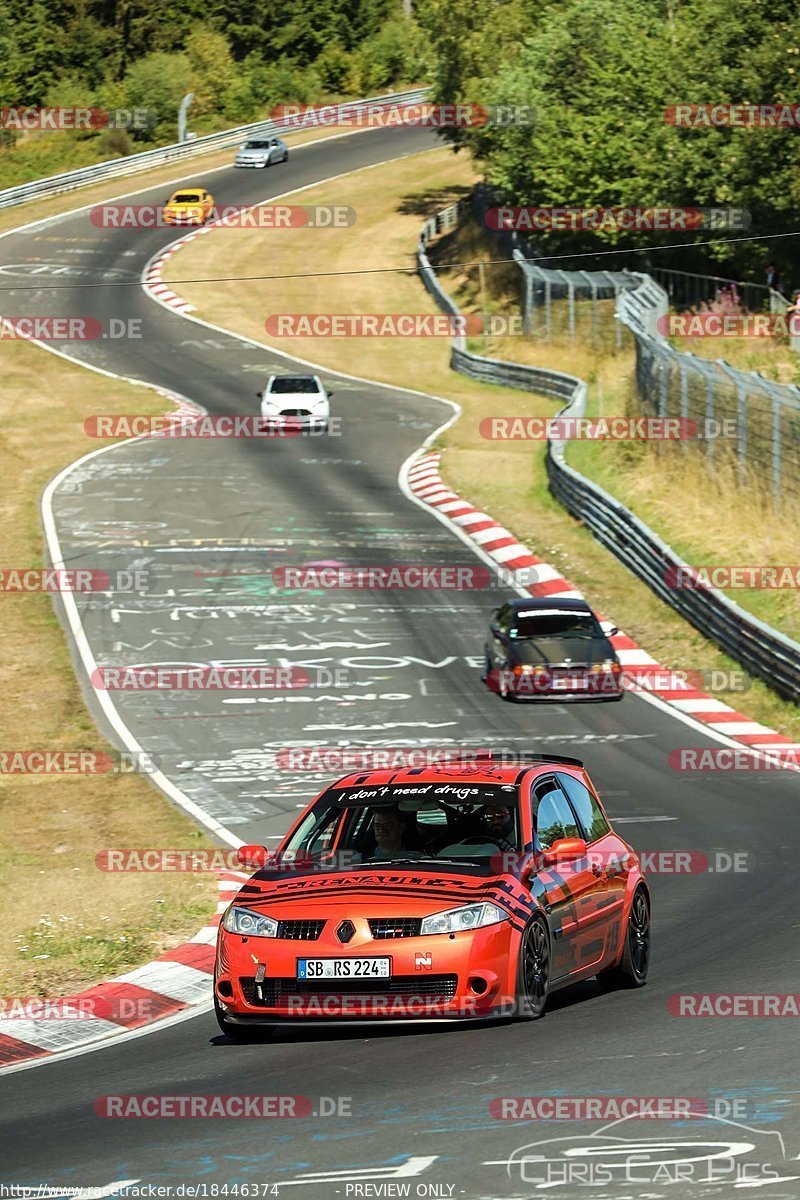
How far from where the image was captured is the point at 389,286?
65562mm

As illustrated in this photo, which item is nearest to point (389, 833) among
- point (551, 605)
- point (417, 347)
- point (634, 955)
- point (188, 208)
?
point (634, 955)

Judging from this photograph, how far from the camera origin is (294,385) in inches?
1844

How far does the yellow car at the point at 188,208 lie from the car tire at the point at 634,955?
6521cm

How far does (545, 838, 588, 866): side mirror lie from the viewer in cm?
1035

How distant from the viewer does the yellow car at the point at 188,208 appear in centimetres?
7412

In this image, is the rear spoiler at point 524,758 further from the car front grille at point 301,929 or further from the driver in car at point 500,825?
the car front grille at point 301,929

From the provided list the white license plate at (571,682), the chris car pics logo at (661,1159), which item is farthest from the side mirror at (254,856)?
the white license plate at (571,682)

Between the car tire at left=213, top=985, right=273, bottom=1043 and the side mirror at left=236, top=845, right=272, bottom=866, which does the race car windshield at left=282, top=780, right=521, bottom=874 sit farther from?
the car tire at left=213, top=985, right=273, bottom=1043

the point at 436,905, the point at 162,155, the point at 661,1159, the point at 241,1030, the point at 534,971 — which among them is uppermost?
the point at 661,1159

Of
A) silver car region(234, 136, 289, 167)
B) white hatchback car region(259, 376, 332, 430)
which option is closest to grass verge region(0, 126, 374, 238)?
silver car region(234, 136, 289, 167)

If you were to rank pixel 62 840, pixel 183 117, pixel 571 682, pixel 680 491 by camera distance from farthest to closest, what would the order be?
1. pixel 183 117
2. pixel 680 491
3. pixel 571 682
4. pixel 62 840

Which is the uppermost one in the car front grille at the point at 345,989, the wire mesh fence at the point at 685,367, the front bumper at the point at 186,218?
the car front grille at the point at 345,989

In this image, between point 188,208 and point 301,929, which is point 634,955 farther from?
point 188,208

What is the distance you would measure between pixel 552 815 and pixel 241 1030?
2240mm
